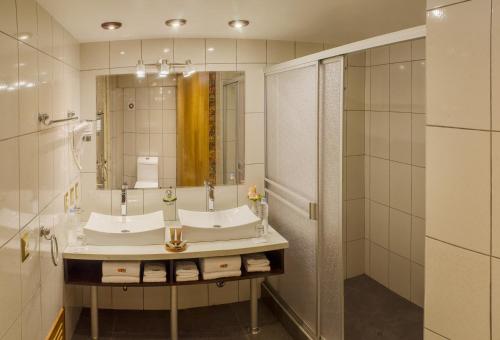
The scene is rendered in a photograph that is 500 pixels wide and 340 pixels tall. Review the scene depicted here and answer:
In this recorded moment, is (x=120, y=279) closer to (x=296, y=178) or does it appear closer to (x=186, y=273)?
(x=186, y=273)

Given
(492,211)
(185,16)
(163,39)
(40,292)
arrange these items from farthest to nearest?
1. (163,39)
2. (185,16)
3. (40,292)
4. (492,211)

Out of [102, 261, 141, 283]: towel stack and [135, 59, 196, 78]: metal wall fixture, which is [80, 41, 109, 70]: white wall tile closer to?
[135, 59, 196, 78]: metal wall fixture

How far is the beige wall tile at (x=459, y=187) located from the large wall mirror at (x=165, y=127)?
2.12m

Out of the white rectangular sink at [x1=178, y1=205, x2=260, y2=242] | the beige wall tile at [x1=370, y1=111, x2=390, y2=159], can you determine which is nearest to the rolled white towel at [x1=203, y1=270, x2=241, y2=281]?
the white rectangular sink at [x1=178, y1=205, x2=260, y2=242]

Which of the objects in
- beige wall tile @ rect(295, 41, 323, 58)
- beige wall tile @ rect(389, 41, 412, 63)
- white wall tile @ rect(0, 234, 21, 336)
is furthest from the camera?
beige wall tile @ rect(295, 41, 323, 58)

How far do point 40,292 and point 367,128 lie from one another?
7.94 ft

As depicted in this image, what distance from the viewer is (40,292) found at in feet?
7.51

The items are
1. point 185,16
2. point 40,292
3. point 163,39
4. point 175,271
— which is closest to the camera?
point 40,292

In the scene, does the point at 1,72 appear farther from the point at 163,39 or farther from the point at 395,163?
the point at 395,163

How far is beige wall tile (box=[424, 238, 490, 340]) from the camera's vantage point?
4.44ft

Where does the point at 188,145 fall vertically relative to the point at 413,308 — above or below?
above

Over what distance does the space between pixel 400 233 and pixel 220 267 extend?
1.30 meters

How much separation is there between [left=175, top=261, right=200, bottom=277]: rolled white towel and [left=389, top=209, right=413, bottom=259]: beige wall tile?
4.61 ft

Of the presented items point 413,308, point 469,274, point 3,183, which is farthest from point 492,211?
point 413,308
